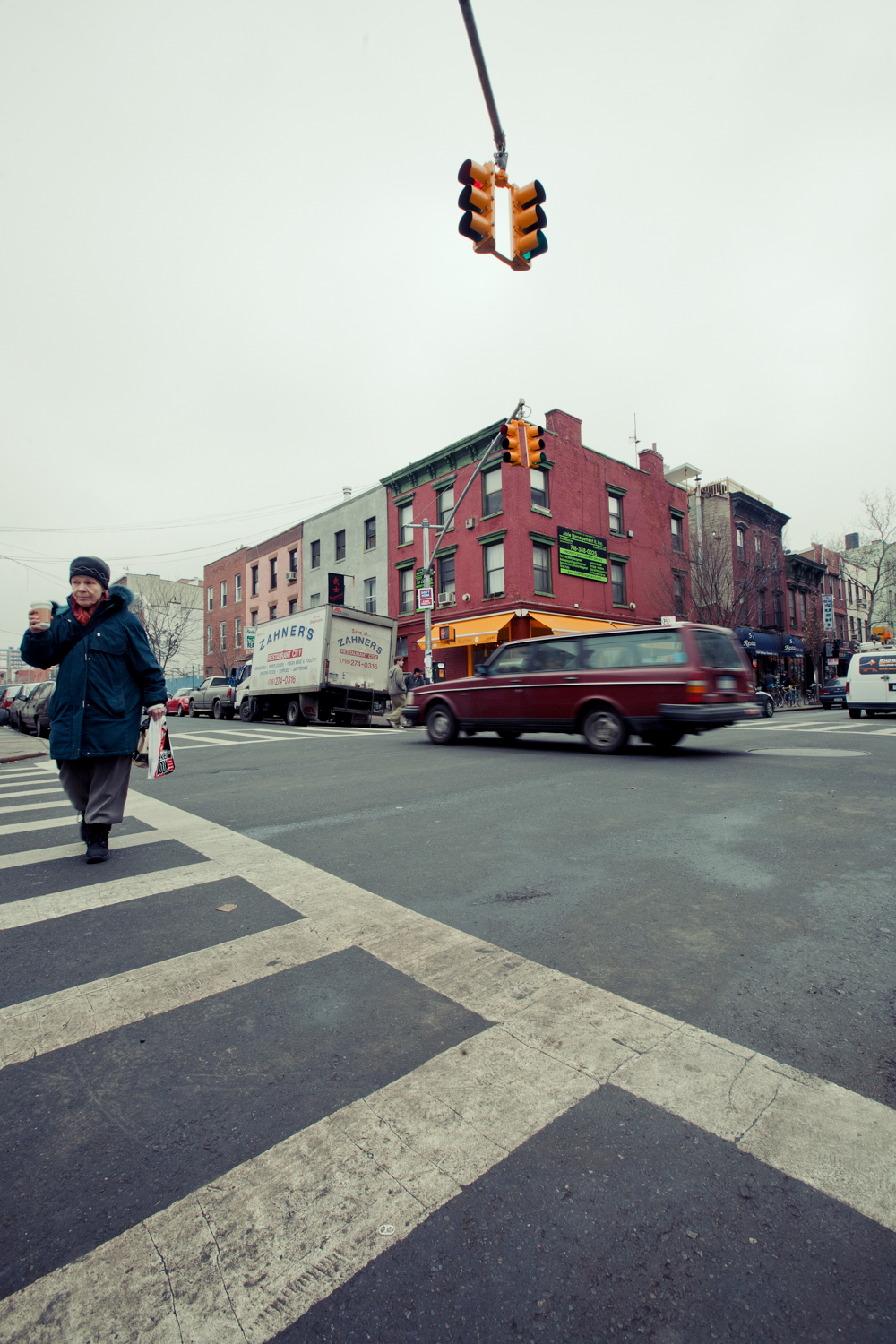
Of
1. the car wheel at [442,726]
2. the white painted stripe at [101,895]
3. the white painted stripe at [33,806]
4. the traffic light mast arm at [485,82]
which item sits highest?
the traffic light mast arm at [485,82]

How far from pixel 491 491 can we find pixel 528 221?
20.7 metres

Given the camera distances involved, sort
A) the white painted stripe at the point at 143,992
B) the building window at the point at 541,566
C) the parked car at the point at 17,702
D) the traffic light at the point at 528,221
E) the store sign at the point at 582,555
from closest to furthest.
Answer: the white painted stripe at the point at 143,992
the traffic light at the point at 528,221
the parked car at the point at 17,702
the building window at the point at 541,566
the store sign at the point at 582,555

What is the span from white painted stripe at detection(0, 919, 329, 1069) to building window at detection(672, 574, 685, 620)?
3293 cm

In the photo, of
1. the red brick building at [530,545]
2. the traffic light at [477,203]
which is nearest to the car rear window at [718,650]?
the traffic light at [477,203]

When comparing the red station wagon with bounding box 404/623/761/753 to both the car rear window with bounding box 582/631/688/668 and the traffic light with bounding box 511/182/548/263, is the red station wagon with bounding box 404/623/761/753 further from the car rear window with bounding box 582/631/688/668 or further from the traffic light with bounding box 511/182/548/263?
the traffic light with bounding box 511/182/548/263

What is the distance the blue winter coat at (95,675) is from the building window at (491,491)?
78.1 ft

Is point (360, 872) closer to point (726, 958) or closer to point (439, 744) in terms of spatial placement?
point (726, 958)

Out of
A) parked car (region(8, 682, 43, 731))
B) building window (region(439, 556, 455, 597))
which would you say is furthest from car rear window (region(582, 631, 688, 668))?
building window (region(439, 556, 455, 597))

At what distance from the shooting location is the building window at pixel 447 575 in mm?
29266

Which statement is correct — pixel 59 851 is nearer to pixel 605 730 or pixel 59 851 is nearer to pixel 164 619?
pixel 605 730

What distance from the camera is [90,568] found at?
4.62m

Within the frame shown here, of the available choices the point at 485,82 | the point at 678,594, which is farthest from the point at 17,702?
the point at 678,594

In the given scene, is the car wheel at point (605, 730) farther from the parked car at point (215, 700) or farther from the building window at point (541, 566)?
the parked car at point (215, 700)

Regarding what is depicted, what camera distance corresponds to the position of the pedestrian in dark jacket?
442cm
